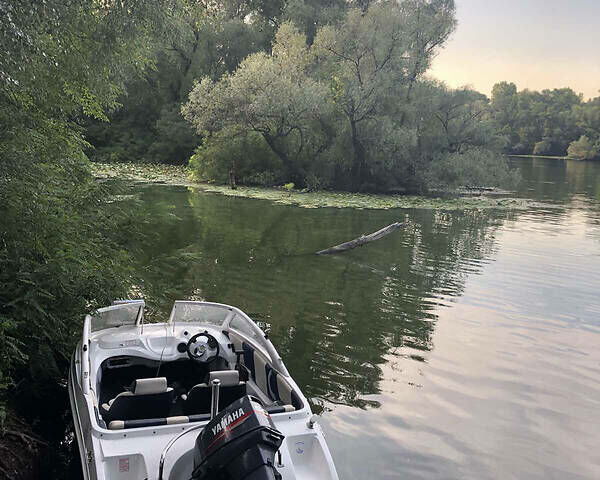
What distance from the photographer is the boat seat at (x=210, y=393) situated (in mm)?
5883

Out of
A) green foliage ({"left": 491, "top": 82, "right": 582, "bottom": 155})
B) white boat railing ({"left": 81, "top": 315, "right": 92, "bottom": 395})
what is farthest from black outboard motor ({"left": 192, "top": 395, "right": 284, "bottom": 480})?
green foliage ({"left": 491, "top": 82, "right": 582, "bottom": 155})

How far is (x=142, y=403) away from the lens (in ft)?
19.1

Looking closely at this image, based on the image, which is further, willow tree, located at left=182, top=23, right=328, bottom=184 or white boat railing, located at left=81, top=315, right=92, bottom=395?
willow tree, located at left=182, top=23, right=328, bottom=184

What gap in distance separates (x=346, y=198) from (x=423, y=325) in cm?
1726

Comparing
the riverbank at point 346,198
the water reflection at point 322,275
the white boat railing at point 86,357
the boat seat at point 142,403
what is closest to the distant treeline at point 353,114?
the riverbank at point 346,198

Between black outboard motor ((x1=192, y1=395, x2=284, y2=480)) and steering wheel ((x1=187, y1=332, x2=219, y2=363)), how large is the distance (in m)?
2.63

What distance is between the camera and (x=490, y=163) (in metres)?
31.9

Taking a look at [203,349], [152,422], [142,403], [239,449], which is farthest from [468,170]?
[239,449]

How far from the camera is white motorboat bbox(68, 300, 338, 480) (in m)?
4.43

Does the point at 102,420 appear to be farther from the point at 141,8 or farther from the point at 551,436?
the point at 141,8

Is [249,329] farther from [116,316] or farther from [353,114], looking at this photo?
[353,114]

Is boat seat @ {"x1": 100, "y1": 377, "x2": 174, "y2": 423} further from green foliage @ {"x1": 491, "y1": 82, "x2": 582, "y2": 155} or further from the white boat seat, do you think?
green foliage @ {"x1": 491, "y1": 82, "x2": 582, "y2": 155}

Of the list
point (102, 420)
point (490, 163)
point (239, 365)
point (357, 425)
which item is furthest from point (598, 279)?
point (490, 163)

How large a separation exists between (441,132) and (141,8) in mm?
24603
